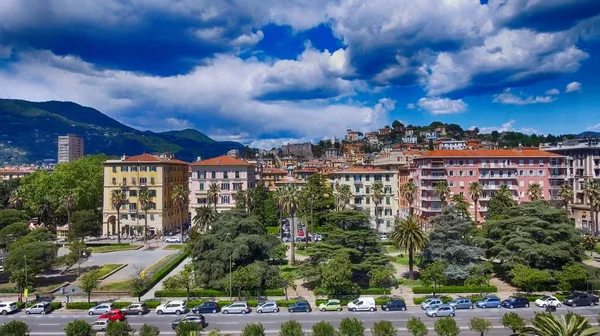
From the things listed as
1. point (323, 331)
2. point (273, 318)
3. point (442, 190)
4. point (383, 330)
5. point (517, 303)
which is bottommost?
point (273, 318)

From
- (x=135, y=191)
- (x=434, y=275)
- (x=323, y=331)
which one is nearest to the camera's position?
(x=323, y=331)

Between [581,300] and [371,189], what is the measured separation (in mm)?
61778

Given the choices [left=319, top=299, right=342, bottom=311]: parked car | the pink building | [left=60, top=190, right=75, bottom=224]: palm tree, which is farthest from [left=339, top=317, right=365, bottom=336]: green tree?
[left=60, top=190, right=75, bottom=224]: palm tree

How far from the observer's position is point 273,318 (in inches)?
1769

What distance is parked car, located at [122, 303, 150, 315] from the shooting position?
46.2 m

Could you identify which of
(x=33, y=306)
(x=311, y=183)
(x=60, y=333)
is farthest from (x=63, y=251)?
(x=311, y=183)

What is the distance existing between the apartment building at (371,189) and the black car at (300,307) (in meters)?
61.6

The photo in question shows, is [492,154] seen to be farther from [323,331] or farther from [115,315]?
[115,315]

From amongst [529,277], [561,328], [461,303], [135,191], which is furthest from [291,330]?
[135,191]

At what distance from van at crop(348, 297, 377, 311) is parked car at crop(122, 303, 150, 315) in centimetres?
2268

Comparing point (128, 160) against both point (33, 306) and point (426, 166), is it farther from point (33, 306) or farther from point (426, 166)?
point (426, 166)

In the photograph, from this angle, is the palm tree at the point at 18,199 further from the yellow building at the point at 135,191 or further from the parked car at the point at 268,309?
the parked car at the point at 268,309

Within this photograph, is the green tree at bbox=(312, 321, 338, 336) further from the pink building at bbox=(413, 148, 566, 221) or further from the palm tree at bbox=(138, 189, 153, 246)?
the pink building at bbox=(413, 148, 566, 221)

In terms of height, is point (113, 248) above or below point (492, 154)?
below
